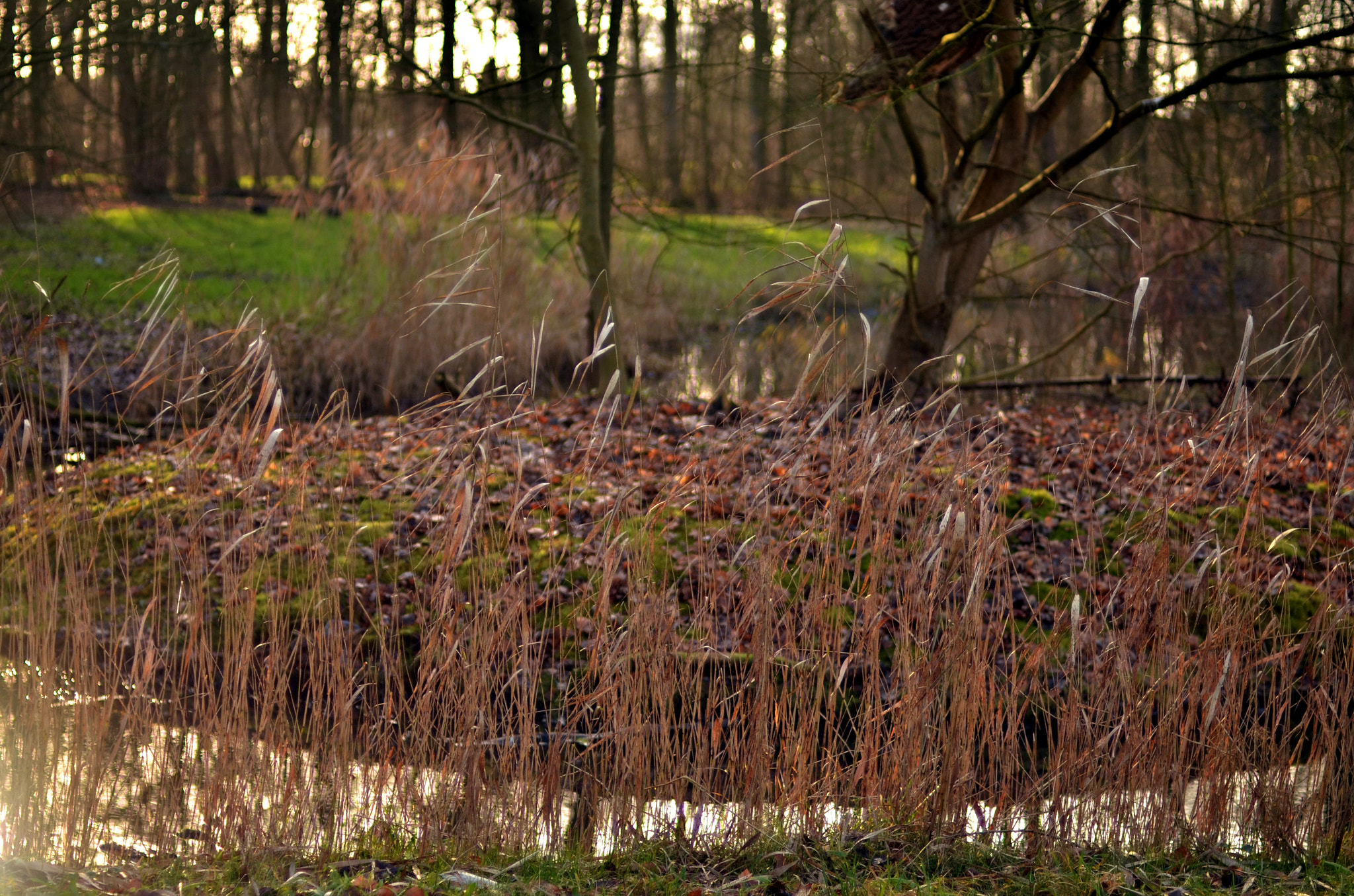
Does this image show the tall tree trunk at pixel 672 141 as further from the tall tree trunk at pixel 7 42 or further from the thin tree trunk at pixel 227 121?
the tall tree trunk at pixel 7 42

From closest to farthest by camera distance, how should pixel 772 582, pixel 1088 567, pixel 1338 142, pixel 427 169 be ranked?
pixel 772 582 < pixel 1088 567 < pixel 1338 142 < pixel 427 169

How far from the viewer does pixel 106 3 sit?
22.5ft

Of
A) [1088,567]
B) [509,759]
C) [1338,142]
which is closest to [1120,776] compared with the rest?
[1088,567]

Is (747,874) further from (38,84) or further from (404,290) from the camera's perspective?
(38,84)

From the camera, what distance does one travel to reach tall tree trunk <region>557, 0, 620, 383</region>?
6383 mm

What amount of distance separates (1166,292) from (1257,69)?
1.73m

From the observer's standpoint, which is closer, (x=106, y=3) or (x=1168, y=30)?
(x=106, y=3)

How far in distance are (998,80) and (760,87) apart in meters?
6.45

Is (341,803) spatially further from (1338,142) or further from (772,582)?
(1338,142)

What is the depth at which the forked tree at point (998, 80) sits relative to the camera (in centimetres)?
505

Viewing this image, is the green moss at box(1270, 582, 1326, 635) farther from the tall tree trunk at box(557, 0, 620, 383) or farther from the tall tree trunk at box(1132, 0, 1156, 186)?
the tall tree trunk at box(557, 0, 620, 383)

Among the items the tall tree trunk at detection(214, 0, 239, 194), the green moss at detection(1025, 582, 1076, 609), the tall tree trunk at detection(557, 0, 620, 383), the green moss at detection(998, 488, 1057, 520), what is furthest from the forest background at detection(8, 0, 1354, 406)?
the green moss at detection(1025, 582, 1076, 609)

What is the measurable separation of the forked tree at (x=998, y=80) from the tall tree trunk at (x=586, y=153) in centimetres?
168

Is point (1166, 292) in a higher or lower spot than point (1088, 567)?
higher
